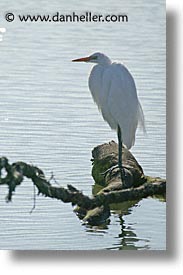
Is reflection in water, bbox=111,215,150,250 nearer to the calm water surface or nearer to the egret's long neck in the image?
the calm water surface

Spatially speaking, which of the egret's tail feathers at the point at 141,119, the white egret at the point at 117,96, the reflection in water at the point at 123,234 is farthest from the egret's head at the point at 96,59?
the reflection in water at the point at 123,234

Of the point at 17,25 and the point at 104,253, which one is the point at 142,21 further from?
the point at 104,253

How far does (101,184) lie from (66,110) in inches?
8.4

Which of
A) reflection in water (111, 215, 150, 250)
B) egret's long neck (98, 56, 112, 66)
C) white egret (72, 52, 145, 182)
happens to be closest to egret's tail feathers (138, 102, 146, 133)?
white egret (72, 52, 145, 182)

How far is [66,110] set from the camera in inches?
Answer: 66.2

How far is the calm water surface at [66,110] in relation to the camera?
1.67 metres

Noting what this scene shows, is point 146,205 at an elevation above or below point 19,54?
below

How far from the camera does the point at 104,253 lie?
5.56 ft

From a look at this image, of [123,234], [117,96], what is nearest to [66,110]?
[117,96]

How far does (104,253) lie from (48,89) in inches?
17.9

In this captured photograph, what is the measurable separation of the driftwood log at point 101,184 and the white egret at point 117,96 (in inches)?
0.9

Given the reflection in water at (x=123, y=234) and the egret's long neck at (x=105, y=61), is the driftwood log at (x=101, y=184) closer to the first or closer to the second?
the reflection in water at (x=123, y=234)

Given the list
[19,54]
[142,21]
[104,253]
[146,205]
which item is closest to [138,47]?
[142,21]

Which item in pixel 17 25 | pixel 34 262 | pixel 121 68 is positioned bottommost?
pixel 34 262
